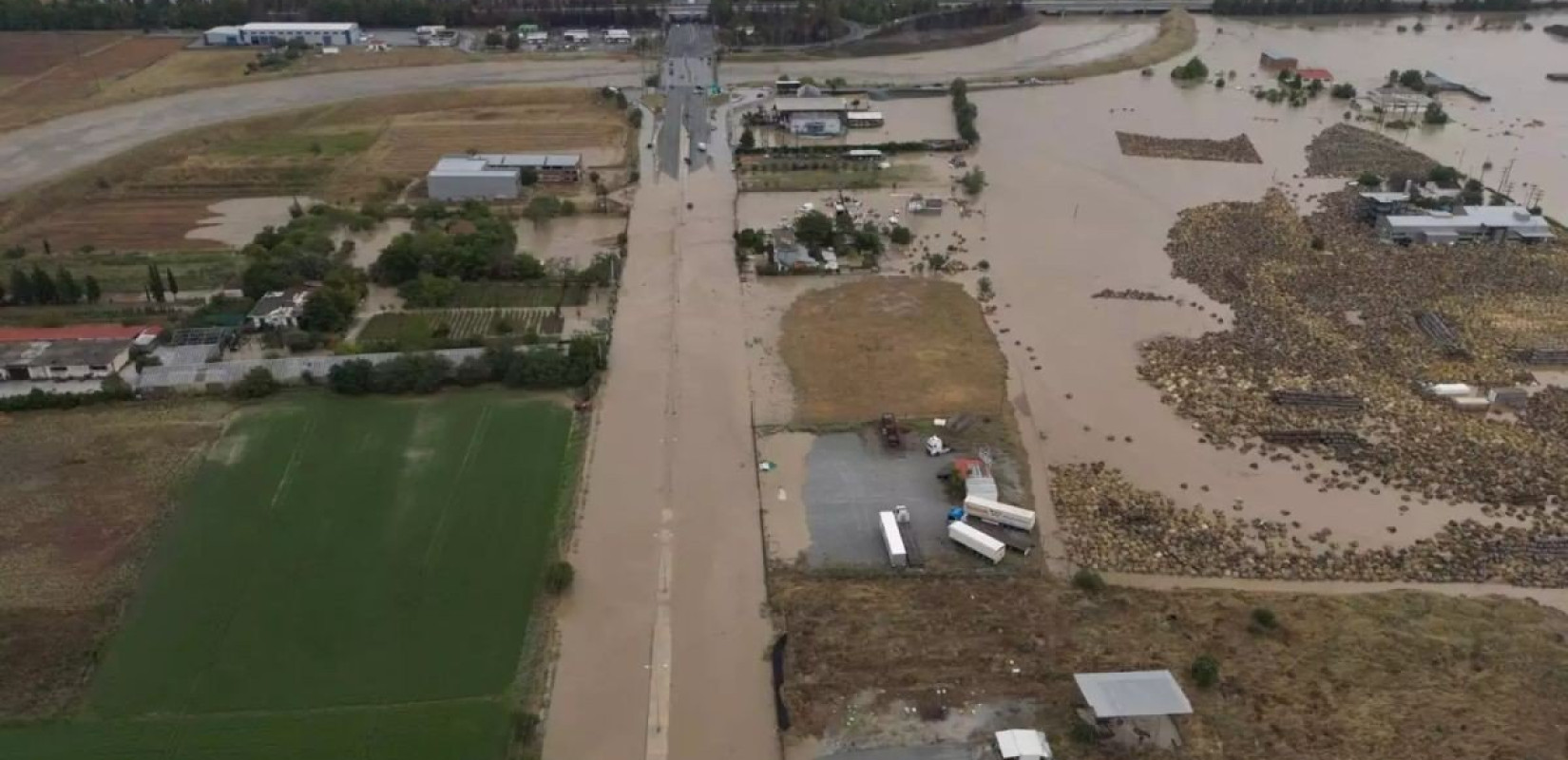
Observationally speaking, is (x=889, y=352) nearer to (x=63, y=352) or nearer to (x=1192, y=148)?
(x=63, y=352)

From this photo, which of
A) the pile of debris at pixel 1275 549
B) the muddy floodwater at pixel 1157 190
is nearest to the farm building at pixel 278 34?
the muddy floodwater at pixel 1157 190

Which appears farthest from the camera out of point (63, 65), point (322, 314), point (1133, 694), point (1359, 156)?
point (63, 65)

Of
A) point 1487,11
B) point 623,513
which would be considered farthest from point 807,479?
point 1487,11

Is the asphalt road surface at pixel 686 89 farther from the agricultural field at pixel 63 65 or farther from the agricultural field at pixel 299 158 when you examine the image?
the agricultural field at pixel 63 65

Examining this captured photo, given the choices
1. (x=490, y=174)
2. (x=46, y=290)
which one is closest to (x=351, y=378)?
(x=46, y=290)

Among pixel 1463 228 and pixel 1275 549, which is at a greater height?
pixel 1463 228

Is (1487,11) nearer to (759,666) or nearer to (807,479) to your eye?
(807,479)

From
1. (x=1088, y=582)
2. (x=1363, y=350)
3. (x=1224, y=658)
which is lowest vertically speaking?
(x=1224, y=658)

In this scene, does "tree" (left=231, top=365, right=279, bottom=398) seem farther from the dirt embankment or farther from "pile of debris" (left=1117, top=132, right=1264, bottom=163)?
"pile of debris" (left=1117, top=132, right=1264, bottom=163)
